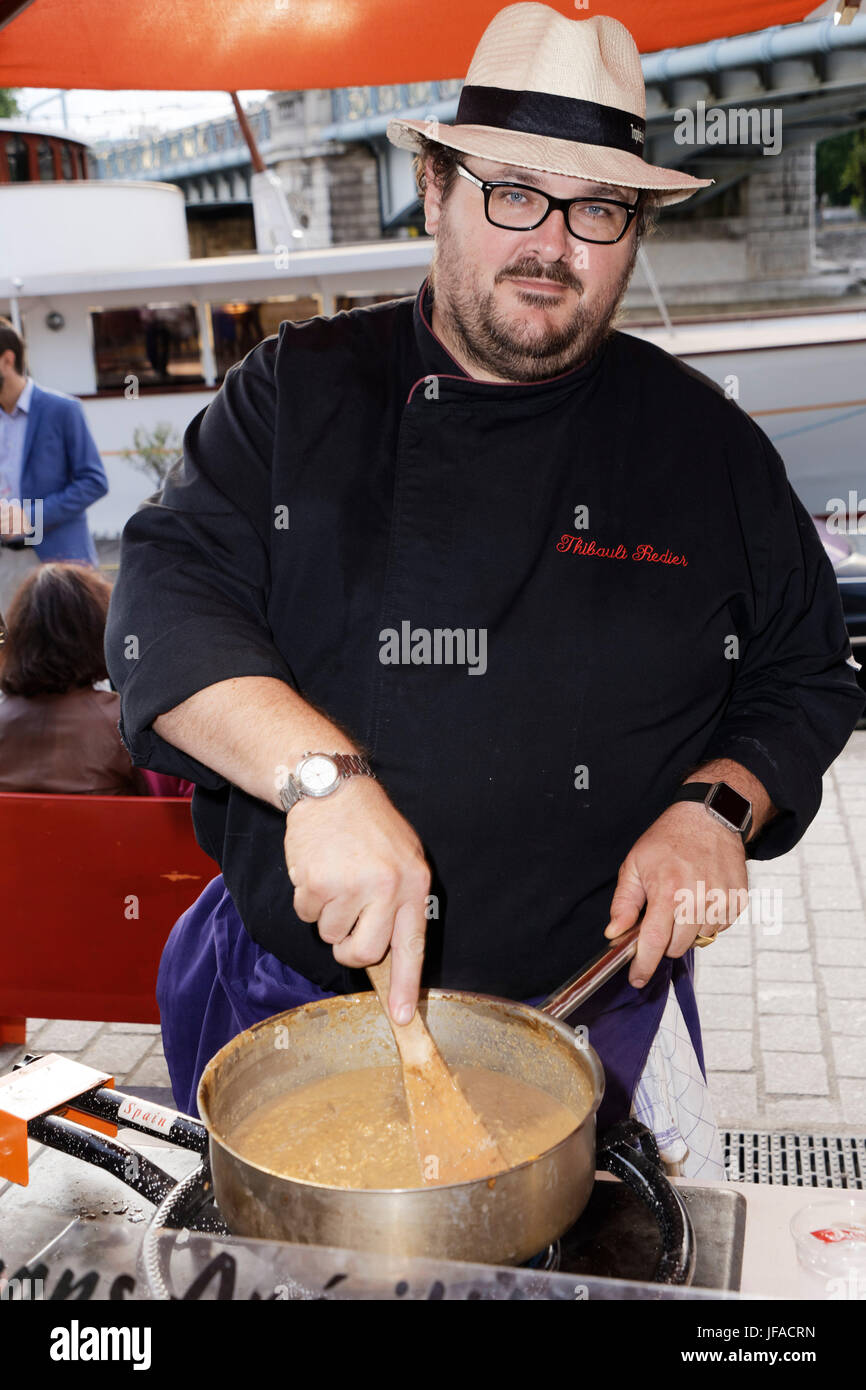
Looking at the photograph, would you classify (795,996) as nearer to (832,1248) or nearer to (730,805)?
(730,805)

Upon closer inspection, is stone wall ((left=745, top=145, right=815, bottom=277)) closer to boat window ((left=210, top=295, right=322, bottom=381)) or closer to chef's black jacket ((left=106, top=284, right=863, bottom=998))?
boat window ((left=210, top=295, right=322, bottom=381))

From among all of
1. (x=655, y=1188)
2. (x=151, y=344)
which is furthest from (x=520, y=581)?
(x=151, y=344)

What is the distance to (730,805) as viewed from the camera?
166 centimetres

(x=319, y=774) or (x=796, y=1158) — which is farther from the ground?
(x=319, y=774)

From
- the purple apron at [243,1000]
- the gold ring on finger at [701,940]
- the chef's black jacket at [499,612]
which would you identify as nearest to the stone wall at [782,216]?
the chef's black jacket at [499,612]

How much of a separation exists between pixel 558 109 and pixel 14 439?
501 cm

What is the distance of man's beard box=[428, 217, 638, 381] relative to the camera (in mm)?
1685

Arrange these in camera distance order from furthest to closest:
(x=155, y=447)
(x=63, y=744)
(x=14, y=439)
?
(x=155, y=447)
(x=14, y=439)
(x=63, y=744)

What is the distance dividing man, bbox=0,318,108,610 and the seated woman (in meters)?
2.67

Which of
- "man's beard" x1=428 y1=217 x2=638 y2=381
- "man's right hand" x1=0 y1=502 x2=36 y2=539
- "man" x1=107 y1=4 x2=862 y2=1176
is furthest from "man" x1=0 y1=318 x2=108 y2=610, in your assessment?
"man's beard" x1=428 y1=217 x2=638 y2=381

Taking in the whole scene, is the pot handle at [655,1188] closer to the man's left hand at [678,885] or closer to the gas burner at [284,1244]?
the gas burner at [284,1244]

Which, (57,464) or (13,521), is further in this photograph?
(57,464)

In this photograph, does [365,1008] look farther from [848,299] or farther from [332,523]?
[848,299]

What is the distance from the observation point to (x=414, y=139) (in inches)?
78.0
